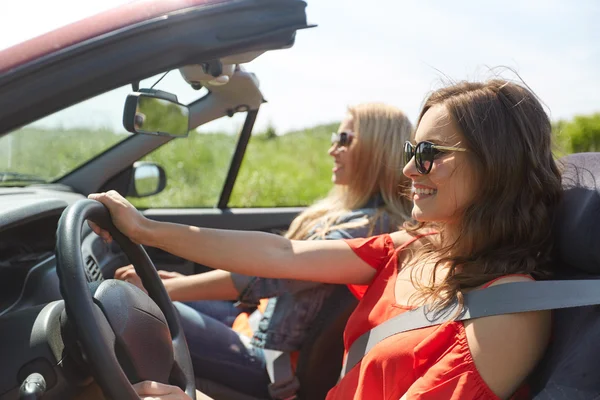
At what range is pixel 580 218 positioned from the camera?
1.41 meters

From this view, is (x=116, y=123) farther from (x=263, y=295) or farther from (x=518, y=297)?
(x=518, y=297)

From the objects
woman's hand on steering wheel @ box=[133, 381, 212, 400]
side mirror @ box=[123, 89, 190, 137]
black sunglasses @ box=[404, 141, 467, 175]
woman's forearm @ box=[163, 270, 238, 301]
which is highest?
side mirror @ box=[123, 89, 190, 137]

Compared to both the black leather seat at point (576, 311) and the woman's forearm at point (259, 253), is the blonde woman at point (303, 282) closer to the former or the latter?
the woman's forearm at point (259, 253)

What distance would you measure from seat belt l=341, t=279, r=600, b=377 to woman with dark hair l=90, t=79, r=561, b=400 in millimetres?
19

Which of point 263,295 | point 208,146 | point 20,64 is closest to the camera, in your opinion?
point 20,64

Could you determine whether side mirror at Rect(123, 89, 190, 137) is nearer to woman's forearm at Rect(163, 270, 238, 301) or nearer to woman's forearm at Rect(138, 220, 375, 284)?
woman's forearm at Rect(138, 220, 375, 284)

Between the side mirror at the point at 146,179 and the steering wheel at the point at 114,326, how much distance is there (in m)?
1.31

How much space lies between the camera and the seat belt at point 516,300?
1345mm

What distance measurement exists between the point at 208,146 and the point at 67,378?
2.36 metres

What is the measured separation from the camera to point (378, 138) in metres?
2.52

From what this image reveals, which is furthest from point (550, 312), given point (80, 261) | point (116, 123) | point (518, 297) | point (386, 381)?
point (116, 123)

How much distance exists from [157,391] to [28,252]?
78 cm

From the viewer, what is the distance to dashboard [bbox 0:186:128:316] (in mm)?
1660

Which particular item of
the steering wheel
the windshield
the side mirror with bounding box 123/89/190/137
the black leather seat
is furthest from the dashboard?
the black leather seat
